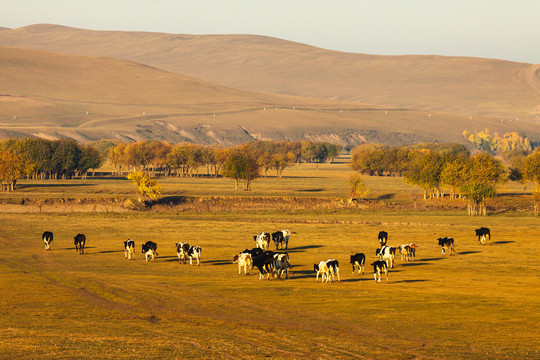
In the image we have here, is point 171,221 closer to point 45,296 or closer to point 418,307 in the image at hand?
point 45,296

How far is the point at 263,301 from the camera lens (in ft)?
124

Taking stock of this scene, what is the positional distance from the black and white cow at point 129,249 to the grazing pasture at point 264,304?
1412mm

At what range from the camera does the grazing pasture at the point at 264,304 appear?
27.5m

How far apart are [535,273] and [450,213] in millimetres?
58946

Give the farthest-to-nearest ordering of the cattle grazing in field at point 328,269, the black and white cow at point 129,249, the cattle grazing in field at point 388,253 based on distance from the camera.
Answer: the black and white cow at point 129,249 → the cattle grazing in field at point 388,253 → the cattle grazing in field at point 328,269

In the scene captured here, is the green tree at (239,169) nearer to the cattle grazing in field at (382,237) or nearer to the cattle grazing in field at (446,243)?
the cattle grazing in field at (382,237)

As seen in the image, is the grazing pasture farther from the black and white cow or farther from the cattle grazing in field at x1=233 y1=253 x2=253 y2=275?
the black and white cow

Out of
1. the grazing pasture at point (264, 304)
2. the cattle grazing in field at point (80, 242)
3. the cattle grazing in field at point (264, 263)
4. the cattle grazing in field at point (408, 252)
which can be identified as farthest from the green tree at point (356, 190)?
the cattle grazing in field at point (264, 263)

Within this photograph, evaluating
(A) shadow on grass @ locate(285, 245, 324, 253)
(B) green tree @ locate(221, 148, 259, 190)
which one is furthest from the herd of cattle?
(B) green tree @ locate(221, 148, 259, 190)

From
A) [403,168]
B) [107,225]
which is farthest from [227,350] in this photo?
[403,168]

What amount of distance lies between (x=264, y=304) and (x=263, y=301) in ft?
2.67

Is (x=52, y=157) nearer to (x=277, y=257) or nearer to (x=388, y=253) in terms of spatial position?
(x=388, y=253)

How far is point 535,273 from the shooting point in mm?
48594

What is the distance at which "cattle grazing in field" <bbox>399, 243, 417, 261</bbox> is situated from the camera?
Answer: 55.1 meters
